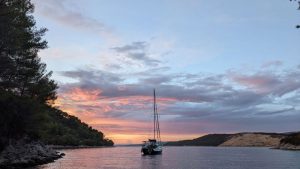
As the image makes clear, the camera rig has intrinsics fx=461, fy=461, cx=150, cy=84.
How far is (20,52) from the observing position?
2424 inches

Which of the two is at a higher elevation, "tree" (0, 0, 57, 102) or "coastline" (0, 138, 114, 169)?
"tree" (0, 0, 57, 102)

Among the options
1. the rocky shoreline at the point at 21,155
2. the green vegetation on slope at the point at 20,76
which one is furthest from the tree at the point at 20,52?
the rocky shoreline at the point at 21,155

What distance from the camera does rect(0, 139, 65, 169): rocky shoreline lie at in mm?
74825

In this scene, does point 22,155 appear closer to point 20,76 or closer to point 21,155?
point 21,155

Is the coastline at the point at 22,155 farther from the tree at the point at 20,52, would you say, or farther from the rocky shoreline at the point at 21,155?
the tree at the point at 20,52

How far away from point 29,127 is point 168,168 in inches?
1271

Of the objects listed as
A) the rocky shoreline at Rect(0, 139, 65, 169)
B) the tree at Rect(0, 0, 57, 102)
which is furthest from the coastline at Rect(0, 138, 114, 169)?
the tree at Rect(0, 0, 57, 102)

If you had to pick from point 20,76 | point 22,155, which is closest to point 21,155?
point 22,155

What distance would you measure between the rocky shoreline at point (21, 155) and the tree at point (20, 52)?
10.7 metres

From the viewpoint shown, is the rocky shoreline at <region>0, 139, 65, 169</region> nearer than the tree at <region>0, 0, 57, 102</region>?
No

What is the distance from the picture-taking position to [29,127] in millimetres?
77625

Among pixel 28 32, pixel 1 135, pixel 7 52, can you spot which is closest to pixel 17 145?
pixel 1 135

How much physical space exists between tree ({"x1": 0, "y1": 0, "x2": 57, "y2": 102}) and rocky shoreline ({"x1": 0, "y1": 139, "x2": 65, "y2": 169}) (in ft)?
35.1

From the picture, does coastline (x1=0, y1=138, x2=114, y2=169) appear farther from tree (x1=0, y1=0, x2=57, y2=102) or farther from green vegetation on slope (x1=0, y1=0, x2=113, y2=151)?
tree (x1=0, y1=0, x2=57, y2=102)
